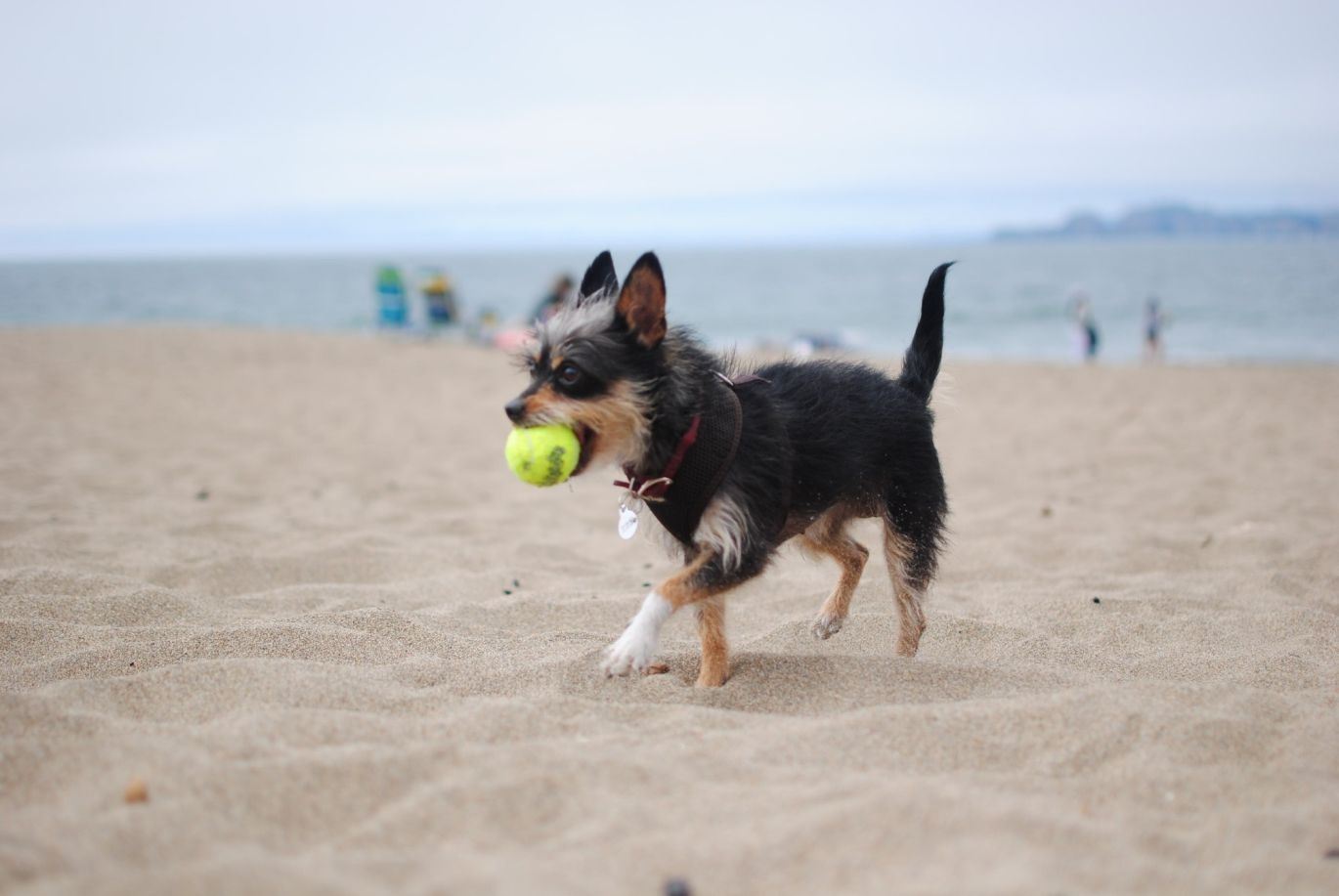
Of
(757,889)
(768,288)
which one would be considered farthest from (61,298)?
(757,889)

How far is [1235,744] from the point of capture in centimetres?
307

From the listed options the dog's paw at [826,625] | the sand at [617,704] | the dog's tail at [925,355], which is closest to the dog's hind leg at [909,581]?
the sand at [617,704]

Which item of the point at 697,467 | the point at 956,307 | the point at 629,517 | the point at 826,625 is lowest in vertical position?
the point at 826,625

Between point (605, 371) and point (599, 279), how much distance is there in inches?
22.5

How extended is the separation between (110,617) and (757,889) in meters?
3.31

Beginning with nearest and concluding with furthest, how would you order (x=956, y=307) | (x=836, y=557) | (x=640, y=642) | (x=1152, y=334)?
(x=640, y=642) < (x=836, y=557) < (x=1152, y=334) < (x=956, y=307)

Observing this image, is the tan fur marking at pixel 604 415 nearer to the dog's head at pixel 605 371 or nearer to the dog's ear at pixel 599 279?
the dog's head at pixel 605 371

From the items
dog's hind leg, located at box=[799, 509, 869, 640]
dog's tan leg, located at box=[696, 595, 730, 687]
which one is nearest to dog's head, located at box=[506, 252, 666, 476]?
dog's tan leg, located at box=[696, 595, 730, 687]

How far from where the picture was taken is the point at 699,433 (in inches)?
140

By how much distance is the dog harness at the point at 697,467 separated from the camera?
3.53 meters

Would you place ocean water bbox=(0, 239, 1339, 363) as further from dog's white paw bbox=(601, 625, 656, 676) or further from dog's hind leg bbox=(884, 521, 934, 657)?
dog's white paw bbox=(601, 625, 656, 676)

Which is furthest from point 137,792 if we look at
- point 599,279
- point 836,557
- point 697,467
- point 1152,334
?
point 1152,334

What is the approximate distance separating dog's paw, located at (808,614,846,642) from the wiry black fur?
1.58ft

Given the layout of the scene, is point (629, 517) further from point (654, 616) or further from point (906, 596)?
point (906, 596)
